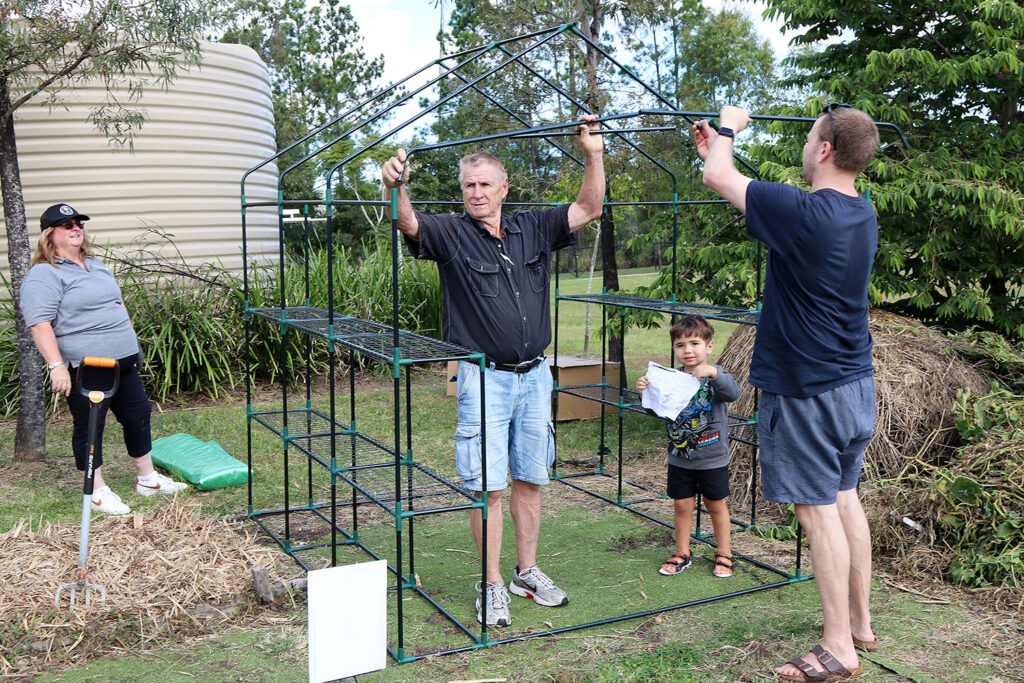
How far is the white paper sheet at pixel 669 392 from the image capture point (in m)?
3.87

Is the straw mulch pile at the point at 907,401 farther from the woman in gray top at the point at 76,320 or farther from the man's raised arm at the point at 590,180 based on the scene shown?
the woman in gray top at the point at 76,320

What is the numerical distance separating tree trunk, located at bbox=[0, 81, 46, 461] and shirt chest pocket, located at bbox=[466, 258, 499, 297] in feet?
12.4

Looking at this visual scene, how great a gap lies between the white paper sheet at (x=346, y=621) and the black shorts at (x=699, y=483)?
68.2 inches

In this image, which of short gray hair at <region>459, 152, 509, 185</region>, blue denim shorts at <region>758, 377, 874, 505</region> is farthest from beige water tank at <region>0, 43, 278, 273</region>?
blue denim shorts at <region>758, 377, 874, 505</region>

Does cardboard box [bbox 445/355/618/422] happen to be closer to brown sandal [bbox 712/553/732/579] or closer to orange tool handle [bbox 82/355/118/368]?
brown sandal [bbox 712/553/732/579]

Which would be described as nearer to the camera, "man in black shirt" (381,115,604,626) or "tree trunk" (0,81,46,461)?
"man in black shirt" (381,115,604,626)

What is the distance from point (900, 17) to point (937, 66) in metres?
0.74

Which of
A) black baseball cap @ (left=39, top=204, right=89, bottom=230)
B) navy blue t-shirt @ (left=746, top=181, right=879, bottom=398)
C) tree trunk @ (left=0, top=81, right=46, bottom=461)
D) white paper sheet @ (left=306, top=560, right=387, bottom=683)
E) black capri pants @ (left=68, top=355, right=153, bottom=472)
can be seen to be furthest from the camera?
tree trunk @ (left=0, top=81, right=46, bottom=461)

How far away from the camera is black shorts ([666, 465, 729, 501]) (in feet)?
13.0

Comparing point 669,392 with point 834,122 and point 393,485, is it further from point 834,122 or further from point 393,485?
point 834,122

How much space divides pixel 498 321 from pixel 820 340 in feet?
4.01

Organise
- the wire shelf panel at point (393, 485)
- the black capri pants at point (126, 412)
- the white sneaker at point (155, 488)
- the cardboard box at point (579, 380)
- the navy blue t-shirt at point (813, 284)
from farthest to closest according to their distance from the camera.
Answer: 1. the cardboard box at point (579, 380)
2. the white sneaker at point (155, 488)
3. the black capri pants at point (126, 412)
4. the wire shelf panel at point (393, 485)
5. the navy blue t-shirt at point (813, 284)

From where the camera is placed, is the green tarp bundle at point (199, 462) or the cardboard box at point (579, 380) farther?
the cardboard box at point (579, 380)

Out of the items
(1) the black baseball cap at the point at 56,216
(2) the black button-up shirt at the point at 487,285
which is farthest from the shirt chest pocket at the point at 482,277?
(1) the black baseball cap at the point at 56,216
